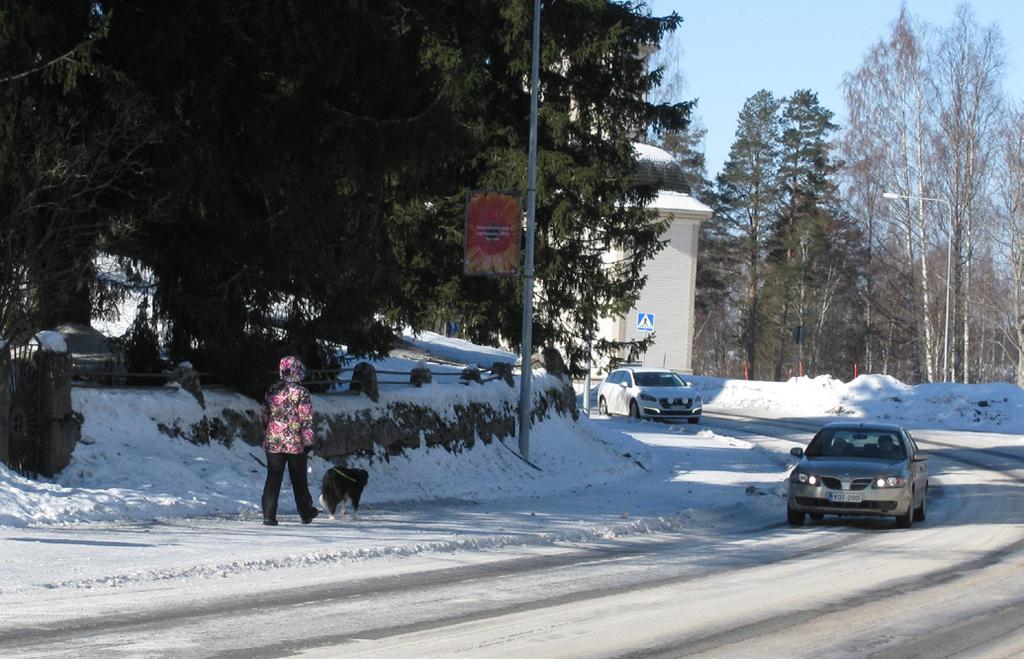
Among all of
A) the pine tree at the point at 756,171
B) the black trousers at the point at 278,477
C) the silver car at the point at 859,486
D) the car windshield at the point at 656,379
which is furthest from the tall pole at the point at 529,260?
the pine tree at the point at 756,171

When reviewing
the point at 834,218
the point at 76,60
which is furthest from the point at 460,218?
the point at 834,218

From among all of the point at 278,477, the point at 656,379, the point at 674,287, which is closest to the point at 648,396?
the point at 656,379

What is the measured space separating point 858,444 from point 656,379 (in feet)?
72.9

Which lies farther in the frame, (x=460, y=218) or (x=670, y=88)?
(x=670, y=88)

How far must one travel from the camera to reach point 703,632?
9.35 meters

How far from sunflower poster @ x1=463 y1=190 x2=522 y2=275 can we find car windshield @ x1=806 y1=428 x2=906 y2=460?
6.25 m

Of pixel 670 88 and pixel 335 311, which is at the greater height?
pixel 670 88

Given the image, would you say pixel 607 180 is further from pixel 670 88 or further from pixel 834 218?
pixel 834 218

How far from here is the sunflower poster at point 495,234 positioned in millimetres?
23109

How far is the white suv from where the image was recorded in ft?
131

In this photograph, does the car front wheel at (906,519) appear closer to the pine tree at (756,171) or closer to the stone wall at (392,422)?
the stone wall at (392,422)

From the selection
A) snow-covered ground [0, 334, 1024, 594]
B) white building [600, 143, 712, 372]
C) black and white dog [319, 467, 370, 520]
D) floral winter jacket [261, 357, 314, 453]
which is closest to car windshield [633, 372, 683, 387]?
snow-covered ground [0, 334, 1024, 594]

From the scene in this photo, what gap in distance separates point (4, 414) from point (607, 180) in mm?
17018

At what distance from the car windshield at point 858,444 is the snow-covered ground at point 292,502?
122 cm
